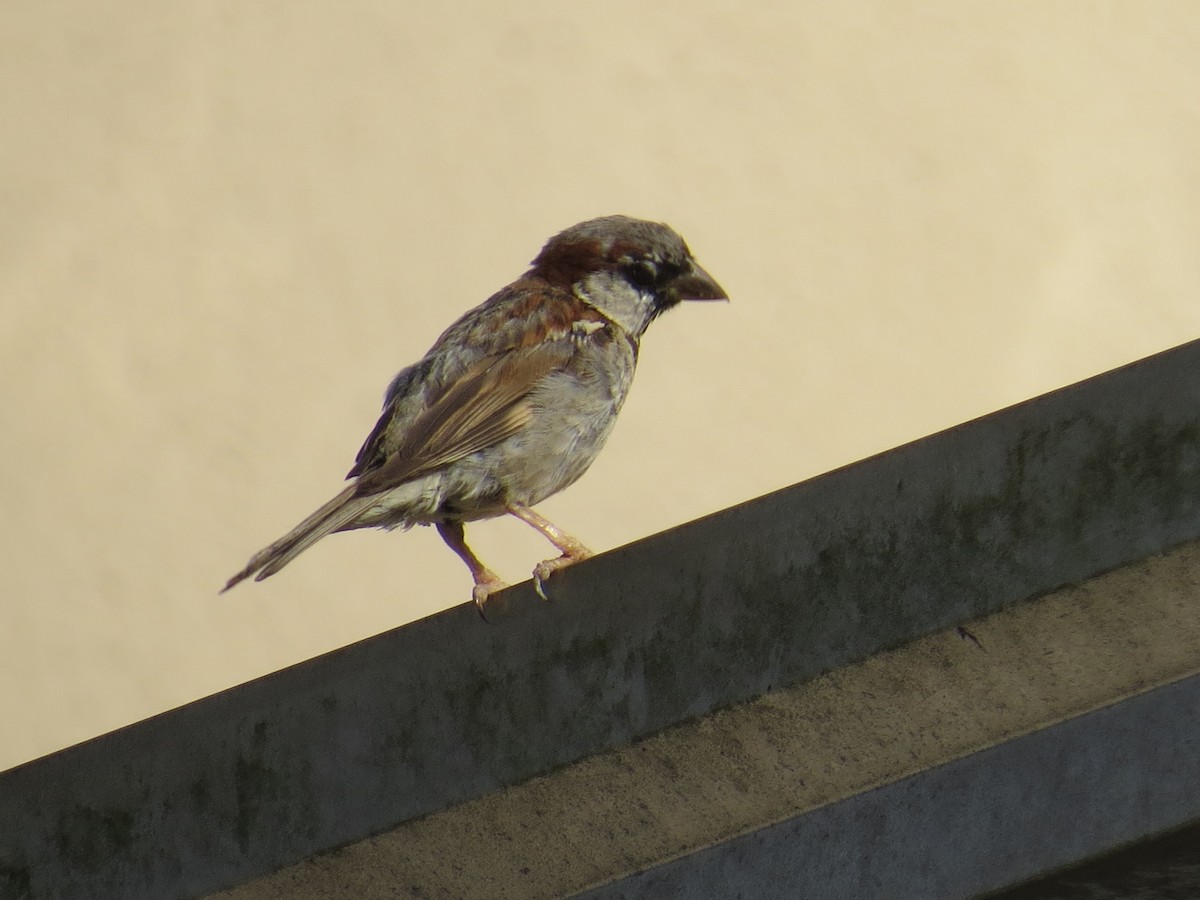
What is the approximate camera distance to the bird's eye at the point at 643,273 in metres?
4.42

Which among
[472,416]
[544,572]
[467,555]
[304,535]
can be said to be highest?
[472,416]

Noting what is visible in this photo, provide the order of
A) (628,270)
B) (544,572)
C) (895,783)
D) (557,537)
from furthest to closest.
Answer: (628,270)
(557,537)
(544,572)
(895,783)

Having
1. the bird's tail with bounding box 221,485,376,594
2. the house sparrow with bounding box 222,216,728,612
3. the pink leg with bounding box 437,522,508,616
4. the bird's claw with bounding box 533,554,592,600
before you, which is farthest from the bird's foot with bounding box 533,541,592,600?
the bird's tail with bounding box 221,485,376,594

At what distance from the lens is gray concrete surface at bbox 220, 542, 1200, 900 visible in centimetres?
211

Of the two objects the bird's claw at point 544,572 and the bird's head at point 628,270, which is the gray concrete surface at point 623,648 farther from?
the bird's head at point 628,270

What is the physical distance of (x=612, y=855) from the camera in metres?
2.46

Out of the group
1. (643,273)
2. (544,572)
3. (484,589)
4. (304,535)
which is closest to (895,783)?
(544,572)

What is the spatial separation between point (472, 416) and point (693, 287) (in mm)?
1069

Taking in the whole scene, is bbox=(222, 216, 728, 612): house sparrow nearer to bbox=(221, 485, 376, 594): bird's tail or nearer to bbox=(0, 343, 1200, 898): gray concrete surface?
bbox=(221, 485, 376, 594): bird's tail

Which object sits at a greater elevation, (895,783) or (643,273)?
(643,273)

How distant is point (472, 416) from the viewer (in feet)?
12.1

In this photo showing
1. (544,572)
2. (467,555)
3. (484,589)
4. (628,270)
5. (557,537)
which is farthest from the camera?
(628,270)

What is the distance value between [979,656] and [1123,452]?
0.35 meters

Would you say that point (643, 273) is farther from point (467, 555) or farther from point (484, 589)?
point (484, 589)
